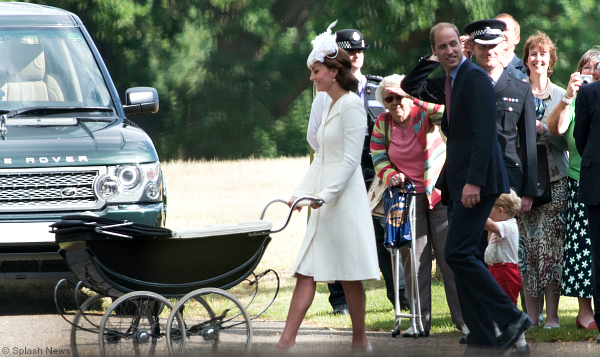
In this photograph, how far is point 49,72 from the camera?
22.9 feet

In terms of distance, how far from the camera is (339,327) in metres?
6.43

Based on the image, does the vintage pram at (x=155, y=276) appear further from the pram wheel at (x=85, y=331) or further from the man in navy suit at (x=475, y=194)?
the man in navy suit at (x=475, y=194)

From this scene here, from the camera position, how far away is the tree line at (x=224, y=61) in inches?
964

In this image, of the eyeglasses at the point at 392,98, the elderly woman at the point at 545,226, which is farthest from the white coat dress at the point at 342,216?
the elderly woman at the point at 545,226

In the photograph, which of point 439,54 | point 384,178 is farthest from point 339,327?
point 439,54

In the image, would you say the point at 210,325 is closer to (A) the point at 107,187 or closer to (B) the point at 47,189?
(A) the point at 107,187

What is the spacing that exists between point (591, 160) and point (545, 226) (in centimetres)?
89

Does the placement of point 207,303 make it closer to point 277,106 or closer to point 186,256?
point 186,256

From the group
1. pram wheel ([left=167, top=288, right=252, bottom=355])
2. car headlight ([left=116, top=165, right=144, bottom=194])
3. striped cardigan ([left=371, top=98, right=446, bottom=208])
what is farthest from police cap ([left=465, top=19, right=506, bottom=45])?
car headlight ([left=116, top=165, right=144, bottom=194])

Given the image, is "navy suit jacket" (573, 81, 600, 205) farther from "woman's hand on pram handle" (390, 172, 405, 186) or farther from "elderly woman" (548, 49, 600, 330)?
"woman's hand on pram handle" (390, 172, 405, 186)

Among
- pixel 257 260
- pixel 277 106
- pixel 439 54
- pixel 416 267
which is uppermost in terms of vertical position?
pixel 439 54

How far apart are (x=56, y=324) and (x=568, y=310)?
4.30 meters

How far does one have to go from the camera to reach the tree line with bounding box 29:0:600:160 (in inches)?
964

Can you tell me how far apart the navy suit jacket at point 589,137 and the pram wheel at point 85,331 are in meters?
3.32
